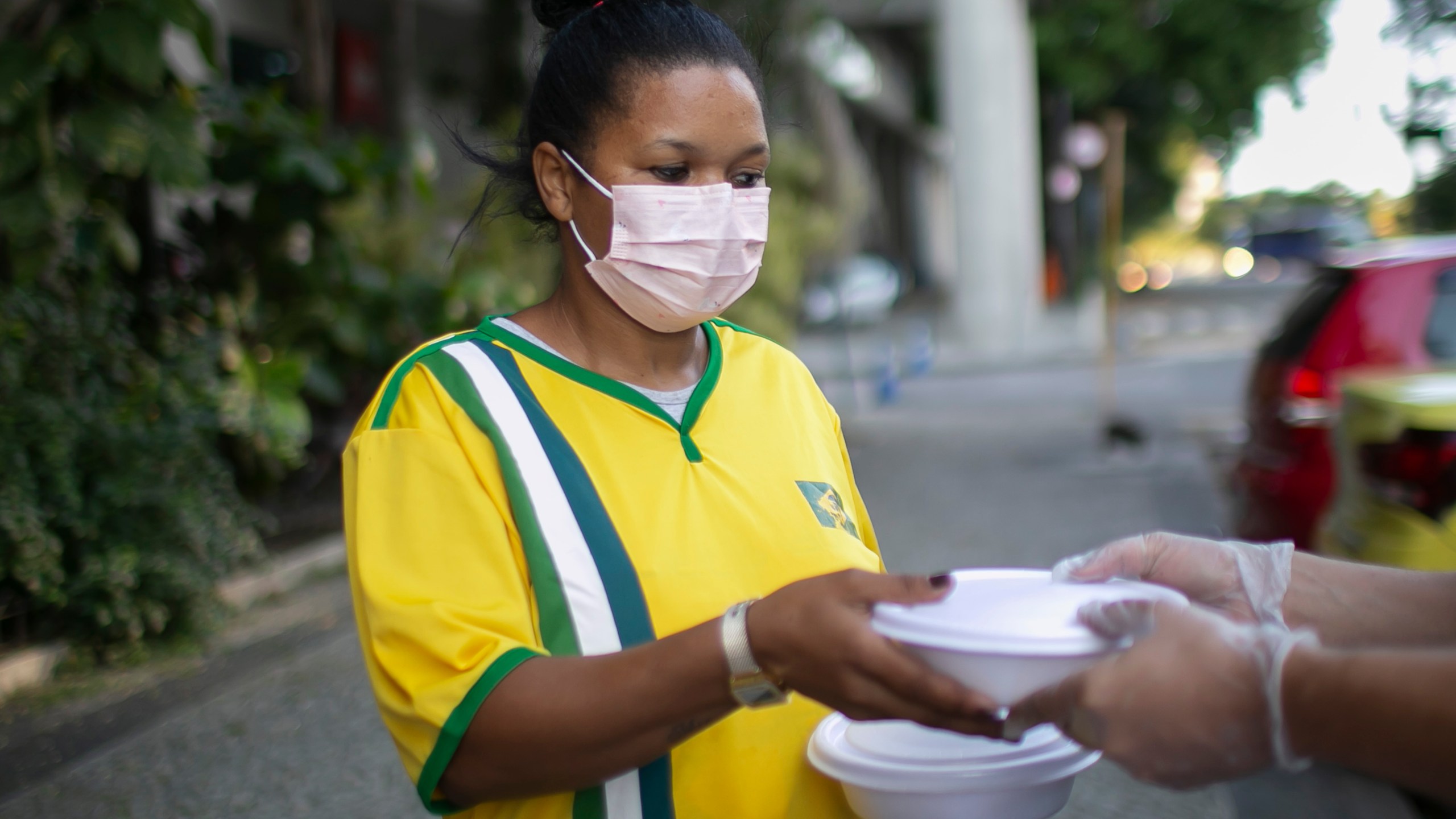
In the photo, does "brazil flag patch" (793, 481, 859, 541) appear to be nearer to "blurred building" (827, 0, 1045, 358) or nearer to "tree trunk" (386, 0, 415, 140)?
"tree trunk" (386, 0, 415, 140)

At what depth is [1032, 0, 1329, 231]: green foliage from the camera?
21.6 metres

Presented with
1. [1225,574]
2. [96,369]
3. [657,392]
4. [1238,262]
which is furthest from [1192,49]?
[1238,262]

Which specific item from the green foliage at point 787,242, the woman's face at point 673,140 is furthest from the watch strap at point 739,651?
the green foliage at point 787,242

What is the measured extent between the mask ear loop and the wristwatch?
0.76 m

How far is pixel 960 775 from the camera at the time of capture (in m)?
1.42

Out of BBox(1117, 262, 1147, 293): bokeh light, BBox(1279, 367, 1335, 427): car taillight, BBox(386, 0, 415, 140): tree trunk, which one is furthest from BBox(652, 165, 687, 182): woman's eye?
BBox(1117, 262, 1147, 293): bokeh light

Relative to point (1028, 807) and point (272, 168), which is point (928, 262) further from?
point (1028, 807)

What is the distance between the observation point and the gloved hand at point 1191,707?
1188mm

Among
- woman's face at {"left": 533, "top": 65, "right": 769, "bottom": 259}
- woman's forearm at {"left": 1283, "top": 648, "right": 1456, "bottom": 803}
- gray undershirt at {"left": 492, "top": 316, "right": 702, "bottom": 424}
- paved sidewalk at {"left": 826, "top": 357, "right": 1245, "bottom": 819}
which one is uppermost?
woman's face at {"left": 533, "top": 65, "right": 769, "bottom": 259}

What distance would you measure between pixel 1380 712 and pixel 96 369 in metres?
5.43

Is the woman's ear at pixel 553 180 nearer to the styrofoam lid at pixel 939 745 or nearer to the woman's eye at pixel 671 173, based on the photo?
the woman's eye at pixel 671 173

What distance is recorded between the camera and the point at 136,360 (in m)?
5.68

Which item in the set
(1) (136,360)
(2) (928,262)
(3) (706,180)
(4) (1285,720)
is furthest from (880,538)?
(2) (928,262)

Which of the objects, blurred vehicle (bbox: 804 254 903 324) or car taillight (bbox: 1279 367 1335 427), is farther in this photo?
blurred vehicle (bbox: 804 254 903 324)
